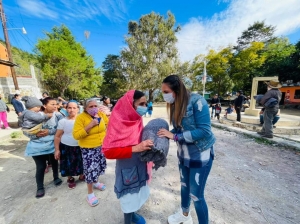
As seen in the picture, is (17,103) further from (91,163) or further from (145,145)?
(145,145)

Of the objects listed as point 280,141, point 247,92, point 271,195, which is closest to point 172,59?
point 247,92

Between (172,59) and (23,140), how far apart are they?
851 inches

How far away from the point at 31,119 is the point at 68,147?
2.34 feet

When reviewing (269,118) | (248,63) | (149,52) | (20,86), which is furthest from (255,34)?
(20,86)

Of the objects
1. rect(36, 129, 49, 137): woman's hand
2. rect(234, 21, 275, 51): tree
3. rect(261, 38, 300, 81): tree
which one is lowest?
rect(36, 129, 49, 137): woman's hand

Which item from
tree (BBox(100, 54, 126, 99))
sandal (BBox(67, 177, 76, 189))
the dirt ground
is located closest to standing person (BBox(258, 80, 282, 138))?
the dirt ground

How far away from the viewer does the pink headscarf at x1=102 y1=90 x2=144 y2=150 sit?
1.16 metres

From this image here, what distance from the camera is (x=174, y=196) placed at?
225cm

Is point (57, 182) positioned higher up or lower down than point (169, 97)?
lower down

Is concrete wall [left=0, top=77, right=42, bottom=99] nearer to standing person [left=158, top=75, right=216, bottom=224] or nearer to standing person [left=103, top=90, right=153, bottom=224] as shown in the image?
standing person [left=103, top=90, right=153, bottom=224]

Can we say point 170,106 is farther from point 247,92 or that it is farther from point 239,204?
point 247,92

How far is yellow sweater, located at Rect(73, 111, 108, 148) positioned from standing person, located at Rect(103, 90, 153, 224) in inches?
33.7

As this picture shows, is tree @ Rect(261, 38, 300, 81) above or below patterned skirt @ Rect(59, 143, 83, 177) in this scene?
above

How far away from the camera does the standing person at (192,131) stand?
1.24 m
